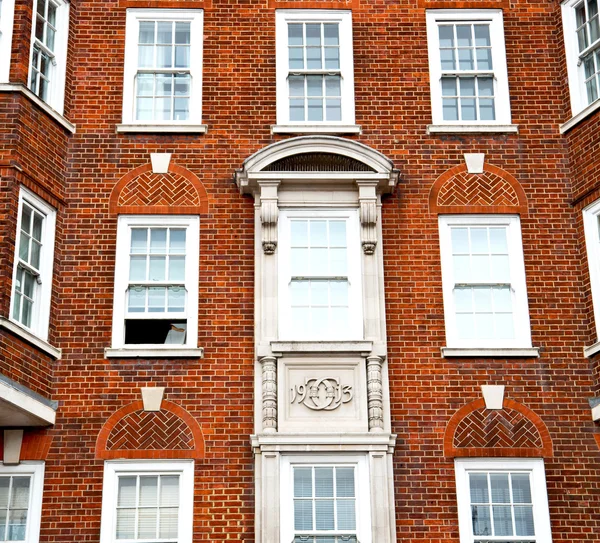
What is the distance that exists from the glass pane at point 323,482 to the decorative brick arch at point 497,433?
1.66 m

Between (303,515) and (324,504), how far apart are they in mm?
316

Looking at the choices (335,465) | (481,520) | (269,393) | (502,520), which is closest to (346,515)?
(335,465)

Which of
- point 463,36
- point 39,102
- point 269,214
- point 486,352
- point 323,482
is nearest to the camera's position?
point 323,482

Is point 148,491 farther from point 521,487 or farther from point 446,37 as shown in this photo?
point 446,37

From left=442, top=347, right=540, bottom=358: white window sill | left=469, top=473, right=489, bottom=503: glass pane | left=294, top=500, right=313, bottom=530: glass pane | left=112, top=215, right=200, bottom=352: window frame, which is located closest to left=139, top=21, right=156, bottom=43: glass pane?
left=112, top=215, right=200, bottom=352: window frame

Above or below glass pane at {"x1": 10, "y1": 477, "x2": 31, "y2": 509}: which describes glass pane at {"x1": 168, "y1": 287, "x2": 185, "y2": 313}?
above

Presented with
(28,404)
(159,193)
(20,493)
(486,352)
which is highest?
(159,193)

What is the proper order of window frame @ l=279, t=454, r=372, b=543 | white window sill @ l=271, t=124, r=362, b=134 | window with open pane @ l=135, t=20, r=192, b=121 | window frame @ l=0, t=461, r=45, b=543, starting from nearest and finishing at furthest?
window frame @ l=279, t=454, r=372, b=543 < window frame @ l=0, t=461, r=45, b=543 < white window sill @ l=271, t=124, r=362, b=134 < window with open pane @ l=135, t=20, r=192, b=121

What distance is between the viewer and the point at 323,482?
15.7m

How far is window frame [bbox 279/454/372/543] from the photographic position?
15.3m

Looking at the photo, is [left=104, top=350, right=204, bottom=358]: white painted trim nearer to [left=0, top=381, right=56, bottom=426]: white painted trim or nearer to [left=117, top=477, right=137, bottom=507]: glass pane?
[left=0, top=381, right=56, bottom=426]: white painted trim

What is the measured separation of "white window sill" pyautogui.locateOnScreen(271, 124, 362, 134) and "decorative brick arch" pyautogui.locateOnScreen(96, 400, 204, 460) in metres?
4.70

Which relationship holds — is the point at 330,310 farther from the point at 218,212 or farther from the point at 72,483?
the point at 72,483

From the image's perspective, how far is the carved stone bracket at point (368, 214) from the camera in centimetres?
1709
